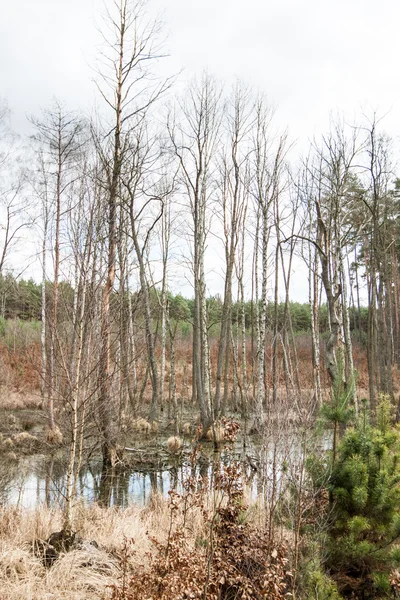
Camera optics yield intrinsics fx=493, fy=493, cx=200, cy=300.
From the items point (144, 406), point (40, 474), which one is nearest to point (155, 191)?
point (144, 406)

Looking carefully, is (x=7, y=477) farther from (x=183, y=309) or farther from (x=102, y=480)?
(x=183, y=309)

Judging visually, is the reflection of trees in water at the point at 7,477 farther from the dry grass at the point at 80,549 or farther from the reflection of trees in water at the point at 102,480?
the dry grass at the point at 80,549

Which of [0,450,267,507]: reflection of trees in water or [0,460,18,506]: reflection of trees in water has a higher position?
[0,460,18,506]: reflection of trees in water

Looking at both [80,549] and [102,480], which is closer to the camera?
[80,549]

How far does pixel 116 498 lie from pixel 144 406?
10146mm

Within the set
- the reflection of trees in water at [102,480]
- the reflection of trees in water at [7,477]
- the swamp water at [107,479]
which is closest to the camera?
the reflection of trees in water at [7,477]

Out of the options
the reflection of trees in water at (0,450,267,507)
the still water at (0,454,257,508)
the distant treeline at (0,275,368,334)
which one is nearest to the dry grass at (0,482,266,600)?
the still water at (0,454,257,508)

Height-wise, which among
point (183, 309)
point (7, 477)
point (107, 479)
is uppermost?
point (183, 309)

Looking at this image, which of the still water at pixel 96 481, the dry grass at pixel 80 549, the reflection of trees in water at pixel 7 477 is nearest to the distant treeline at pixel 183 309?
the still water at pixel 96 481

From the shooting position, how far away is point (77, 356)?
491 centimetres

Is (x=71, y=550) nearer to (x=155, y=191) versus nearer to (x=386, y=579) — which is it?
(x=386, y=579)

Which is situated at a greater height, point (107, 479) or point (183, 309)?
point (183, 309)

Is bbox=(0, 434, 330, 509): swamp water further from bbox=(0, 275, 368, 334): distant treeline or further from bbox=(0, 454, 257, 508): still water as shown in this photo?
bbox=(0, 275, 368, 334): distant treeline

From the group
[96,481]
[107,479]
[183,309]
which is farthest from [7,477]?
[183,309]
